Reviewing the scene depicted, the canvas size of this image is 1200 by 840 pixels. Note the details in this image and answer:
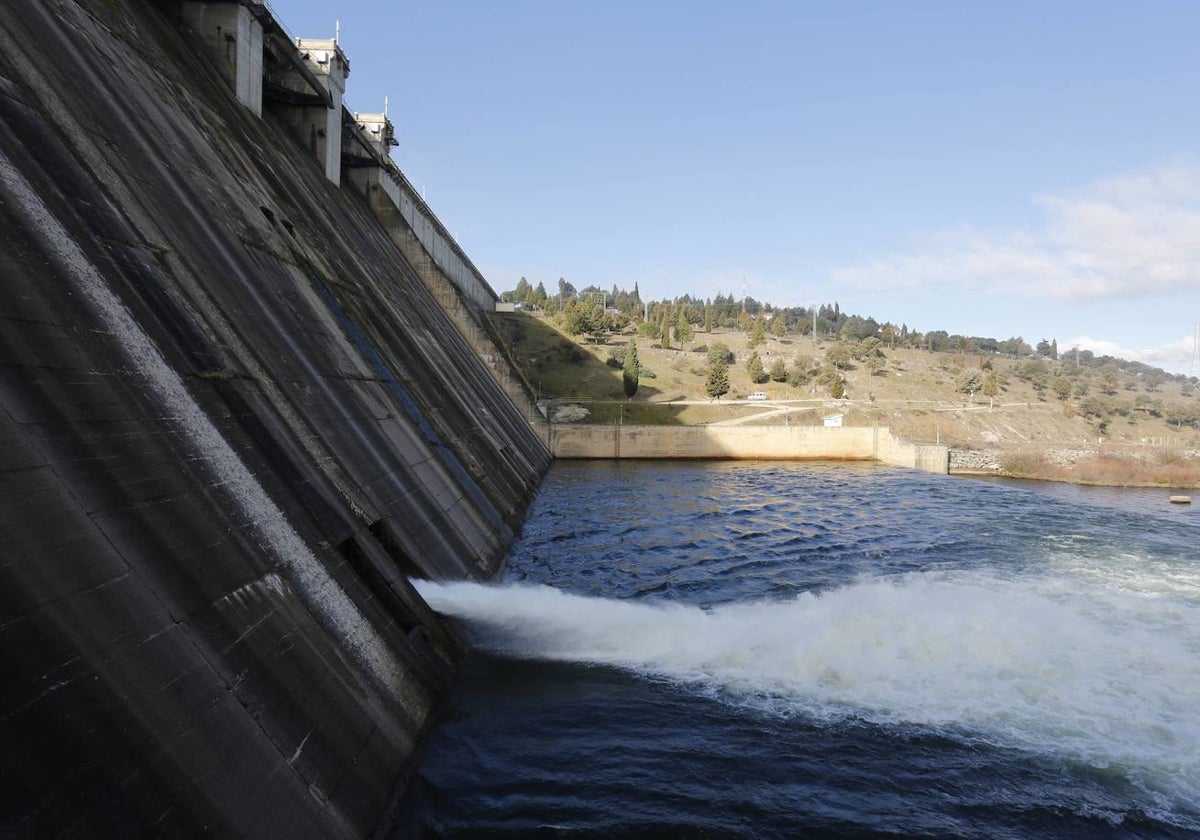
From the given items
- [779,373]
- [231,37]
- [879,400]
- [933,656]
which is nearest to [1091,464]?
[879,400]

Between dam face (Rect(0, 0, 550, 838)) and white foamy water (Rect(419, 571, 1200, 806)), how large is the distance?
264 centimetres

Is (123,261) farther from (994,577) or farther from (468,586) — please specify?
(994,577)

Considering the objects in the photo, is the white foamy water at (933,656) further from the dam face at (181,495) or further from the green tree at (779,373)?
the green tree at (779,373)

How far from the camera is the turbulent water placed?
29.9 ft

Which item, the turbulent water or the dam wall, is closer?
the turbulent water

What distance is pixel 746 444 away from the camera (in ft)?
187

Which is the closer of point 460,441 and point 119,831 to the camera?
point 119,831

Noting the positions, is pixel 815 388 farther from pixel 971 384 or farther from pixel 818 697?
pixel 818 697

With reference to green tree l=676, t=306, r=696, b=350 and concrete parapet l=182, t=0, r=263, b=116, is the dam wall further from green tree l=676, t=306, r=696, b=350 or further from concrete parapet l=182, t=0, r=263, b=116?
green tree l=676, t=306, r=696, b=350

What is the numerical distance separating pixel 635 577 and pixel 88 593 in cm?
1543

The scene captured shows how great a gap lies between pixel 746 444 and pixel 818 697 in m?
45.5

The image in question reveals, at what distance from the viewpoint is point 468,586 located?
14.9 meters

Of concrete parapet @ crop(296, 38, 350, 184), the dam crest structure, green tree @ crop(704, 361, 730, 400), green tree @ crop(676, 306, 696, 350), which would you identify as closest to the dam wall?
green tree @ crop(704, 361, 730, 400)

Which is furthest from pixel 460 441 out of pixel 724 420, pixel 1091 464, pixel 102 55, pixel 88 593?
pixel 724 420
